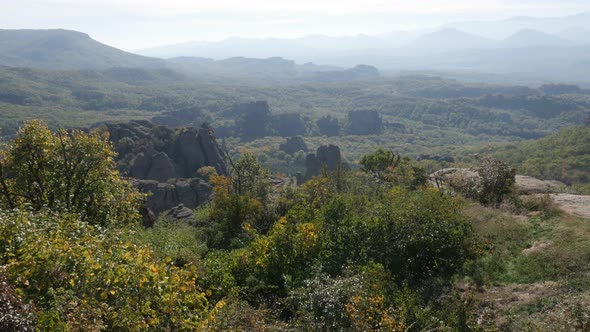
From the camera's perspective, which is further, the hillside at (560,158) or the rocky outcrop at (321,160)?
the rocky outcrop at (321,160)

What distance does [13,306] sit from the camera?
823cm

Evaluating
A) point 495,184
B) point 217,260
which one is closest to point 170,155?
point 495,184

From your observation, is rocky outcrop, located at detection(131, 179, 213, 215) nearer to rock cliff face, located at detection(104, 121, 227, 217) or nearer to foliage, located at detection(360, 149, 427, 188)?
rock cliff face, located at detection(104, 121, 227, 217)

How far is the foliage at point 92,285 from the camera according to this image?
29.4 feet

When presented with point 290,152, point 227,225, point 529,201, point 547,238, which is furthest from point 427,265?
point 290,152

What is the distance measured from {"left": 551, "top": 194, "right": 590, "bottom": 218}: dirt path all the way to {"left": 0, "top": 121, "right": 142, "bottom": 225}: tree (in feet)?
86.6

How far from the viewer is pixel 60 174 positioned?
21.2m

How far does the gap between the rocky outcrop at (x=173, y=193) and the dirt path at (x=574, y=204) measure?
53.6 meters

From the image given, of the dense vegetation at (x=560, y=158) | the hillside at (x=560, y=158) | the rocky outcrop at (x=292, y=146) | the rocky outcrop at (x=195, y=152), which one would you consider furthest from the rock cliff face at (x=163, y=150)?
the rocky outcrop at (x=292, y=146)

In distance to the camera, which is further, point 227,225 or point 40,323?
point 227,225

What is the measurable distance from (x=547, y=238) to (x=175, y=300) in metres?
18.5

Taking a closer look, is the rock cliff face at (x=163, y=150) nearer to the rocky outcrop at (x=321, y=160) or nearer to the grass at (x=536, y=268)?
the rocky outcrop at (x=321, y=160)

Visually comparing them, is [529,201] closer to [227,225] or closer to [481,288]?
[481,288]

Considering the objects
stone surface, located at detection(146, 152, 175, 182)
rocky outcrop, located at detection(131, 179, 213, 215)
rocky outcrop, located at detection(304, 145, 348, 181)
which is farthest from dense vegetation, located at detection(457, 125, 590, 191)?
stone surface, located at detection(146, 152, 175, 182)
